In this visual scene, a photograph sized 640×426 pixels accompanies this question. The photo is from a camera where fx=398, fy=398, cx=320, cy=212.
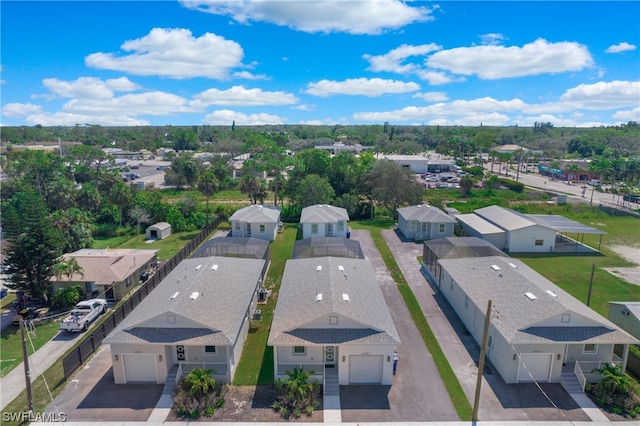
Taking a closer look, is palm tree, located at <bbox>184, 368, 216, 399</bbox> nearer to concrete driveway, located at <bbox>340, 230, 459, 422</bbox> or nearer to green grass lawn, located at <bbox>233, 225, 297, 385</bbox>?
green grass lawn, located at <bbox>233, 225, 297, 385</bbox>

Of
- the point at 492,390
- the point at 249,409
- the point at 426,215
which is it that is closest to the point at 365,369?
the point at 249,409

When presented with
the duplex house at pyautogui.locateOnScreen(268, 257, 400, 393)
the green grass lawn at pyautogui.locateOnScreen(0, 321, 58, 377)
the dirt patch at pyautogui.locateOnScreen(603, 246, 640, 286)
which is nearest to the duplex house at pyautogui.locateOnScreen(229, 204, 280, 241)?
the green grass lawn at pyautogui.locateOnScreen(0, 321, 58, 377)

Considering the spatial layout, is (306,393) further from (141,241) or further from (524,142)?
(524,142)

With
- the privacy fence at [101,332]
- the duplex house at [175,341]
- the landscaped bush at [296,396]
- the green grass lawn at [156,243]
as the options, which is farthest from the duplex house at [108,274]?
the landscaped bush at [296,396]

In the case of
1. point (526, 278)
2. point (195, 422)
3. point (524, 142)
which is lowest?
point (195, 422)

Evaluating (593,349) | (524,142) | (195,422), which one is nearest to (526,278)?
(593,349)

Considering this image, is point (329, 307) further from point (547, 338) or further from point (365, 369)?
point (547, 338)

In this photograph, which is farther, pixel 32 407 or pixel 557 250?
pixel 557 250
